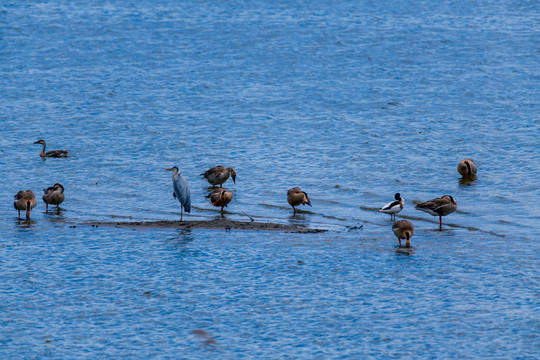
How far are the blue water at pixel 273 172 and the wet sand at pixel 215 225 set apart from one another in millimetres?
519

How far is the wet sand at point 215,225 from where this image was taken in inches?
862

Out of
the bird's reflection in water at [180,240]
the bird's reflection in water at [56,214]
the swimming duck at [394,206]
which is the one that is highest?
the swimming duck at [394,206]

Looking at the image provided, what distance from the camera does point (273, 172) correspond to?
1137 inches

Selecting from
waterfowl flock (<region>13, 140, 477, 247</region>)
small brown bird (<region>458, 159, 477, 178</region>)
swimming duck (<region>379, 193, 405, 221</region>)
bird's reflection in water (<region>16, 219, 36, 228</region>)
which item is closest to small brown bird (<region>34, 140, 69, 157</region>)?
waterfowl flock (<region>13, 140, 477, 247</region>)

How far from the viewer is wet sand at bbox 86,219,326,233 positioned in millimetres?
21891

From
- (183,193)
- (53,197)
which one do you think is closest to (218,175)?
(183,193)

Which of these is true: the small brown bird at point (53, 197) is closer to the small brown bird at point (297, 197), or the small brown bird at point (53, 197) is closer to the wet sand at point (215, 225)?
the wet sand at point (215, 225)

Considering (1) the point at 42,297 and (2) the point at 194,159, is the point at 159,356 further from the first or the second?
(2) the point at 194,159

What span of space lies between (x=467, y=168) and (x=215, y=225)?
10.3m

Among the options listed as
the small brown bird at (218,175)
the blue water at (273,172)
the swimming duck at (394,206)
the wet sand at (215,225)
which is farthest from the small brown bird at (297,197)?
the small brown bird at (218,175)

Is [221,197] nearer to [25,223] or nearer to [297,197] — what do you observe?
[297,197]

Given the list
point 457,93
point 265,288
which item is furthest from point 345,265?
point 457,93

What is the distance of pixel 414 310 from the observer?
52.8ft

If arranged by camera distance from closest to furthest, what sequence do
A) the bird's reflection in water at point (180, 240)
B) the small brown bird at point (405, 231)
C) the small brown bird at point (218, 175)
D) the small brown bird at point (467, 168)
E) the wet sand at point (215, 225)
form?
1. the small brown bird at point (405, 231)
2. the bird's reflection in water at point (180, 240)
3. the wet sand at point (215, 225)
4. the small brown bird at point (218, 175)
5. the small brown bird at point (467, 168)
